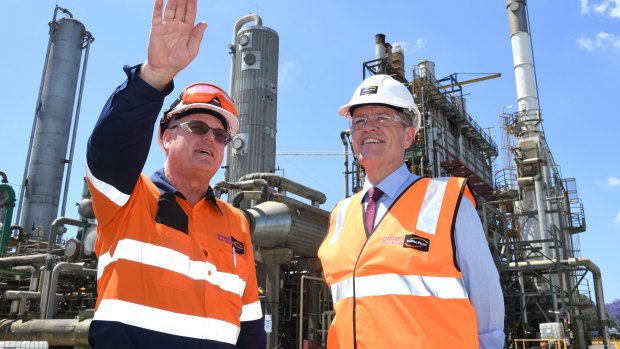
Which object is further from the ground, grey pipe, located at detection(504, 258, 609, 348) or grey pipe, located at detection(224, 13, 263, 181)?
grey pipe, located at detection(224, 13, 263, 181)

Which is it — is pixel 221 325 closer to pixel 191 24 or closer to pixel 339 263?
pixel 339 263

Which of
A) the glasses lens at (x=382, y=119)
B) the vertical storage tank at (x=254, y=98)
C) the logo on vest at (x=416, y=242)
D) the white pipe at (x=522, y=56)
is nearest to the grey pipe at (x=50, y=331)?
the vertical storage tank at (x=254, y=98)

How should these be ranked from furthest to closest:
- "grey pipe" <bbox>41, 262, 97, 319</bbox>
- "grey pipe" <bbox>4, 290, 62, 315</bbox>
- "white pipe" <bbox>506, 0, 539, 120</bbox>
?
"white pipe" <bbox>506, 0, 539, 120</bbox>
"grey pipe" <bbox>4, 290, 62, 315</bbox>
"grey pipe" <bbox>41, 262, 97, 319</bbox>

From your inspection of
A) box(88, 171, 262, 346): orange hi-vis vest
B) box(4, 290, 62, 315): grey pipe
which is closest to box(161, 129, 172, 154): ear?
box(88, 171, 262, 346): orange hi-vis vest

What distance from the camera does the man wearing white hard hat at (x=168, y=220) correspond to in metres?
2.16

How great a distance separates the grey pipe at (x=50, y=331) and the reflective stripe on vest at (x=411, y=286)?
11038 mm

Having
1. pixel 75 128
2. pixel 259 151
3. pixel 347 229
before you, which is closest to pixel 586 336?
pixel 259 151

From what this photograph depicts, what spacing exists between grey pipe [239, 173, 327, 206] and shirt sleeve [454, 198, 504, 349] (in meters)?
14.7

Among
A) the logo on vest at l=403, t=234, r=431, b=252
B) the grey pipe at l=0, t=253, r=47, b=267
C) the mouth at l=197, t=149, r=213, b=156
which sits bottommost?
the logo on vest at l=403, t=234, r=431, b=252

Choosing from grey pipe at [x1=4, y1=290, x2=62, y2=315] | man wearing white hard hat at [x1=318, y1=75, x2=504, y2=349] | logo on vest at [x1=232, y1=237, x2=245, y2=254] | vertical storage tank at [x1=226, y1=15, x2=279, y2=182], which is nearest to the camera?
man wearing white hard hat at [x1=318, y1=75, x2=504, y2=349]

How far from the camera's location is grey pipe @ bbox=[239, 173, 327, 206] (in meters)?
17.1

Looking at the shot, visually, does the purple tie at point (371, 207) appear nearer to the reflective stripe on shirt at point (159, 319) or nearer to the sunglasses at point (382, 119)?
the sunglasses at point (382, 119)

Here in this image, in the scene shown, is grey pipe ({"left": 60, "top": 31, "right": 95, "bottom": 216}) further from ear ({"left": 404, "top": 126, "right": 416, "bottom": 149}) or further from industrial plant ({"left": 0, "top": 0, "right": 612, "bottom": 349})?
ear ({"left": 404, "top": 126, "right": 416, "bottom": 149})

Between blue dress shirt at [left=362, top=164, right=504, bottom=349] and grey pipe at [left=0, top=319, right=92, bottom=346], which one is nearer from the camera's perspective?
blue dress shirt at [left=362, top=164, right=504, bottom=349]
